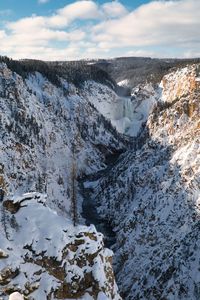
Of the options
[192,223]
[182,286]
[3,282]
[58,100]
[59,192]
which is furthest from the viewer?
[58,100]

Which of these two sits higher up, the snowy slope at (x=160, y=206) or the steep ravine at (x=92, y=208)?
the snowy slope at (x=160, y=206)

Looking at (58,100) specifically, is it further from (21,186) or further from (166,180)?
(166,180)

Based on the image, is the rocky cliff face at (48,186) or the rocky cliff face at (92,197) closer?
the rocky cliff face at (48,186)

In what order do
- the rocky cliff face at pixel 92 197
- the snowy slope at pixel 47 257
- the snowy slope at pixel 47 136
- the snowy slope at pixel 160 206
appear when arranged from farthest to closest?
the snowy slope at pixel 47 136 → the snowy slope at pixel 160 206 → the rocky cliff face at pixel 92 197 → the snowy slope at pixel 47 257

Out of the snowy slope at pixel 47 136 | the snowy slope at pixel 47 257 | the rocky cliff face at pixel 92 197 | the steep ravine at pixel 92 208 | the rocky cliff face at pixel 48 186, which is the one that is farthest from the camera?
the snowy slope at pixel 47 136

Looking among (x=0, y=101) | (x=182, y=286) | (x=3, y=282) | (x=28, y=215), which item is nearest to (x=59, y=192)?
(x=0, y=101)

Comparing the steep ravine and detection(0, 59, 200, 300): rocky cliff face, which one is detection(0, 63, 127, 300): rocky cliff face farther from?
the steep ravine

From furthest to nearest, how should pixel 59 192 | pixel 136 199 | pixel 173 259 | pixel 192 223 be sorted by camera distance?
1. pixel 59 192
2. pixel 136 199
3. pixel 192 223
4. pixel 173 259

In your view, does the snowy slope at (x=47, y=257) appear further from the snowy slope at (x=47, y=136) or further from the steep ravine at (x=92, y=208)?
the steep ravine at (x=92, y=208)

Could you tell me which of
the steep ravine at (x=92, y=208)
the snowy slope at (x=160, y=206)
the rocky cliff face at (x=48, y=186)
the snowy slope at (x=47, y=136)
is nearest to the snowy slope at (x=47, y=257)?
the rocky cliff face at (x=48, y=186)
